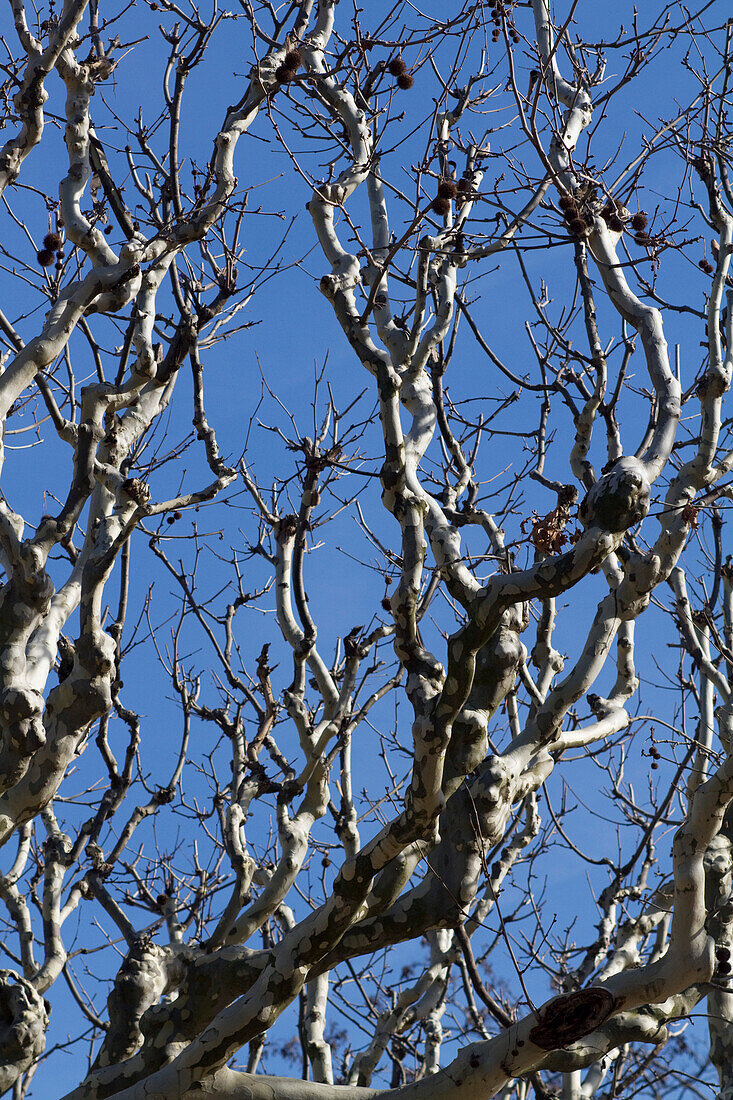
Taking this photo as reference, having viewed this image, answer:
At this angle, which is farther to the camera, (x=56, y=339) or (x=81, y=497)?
(x=56, y=339)

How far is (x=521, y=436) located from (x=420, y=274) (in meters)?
2.13

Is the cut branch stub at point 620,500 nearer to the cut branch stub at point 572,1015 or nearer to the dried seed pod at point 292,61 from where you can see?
the cut branch stub at point 572,1015

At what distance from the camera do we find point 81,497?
460cm

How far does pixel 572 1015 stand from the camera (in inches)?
133

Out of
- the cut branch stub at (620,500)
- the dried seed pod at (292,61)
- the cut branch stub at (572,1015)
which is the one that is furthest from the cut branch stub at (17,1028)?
the dried seed pod at (292,61)

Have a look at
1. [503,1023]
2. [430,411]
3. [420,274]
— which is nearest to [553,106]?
[420,274]

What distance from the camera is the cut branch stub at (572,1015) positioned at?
3387 mm

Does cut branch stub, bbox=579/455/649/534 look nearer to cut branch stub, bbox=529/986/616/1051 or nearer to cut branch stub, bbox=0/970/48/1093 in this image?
cut branch stub, bbox=529/986/616/1051

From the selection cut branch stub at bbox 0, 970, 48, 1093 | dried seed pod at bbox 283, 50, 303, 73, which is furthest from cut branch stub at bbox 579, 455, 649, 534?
dried seed pod at bbox 283, 50, 303, 73

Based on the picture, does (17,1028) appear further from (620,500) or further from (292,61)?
(292,61)

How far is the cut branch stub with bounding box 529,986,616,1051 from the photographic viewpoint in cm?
339

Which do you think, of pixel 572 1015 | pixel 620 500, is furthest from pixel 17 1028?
pixel 620 500

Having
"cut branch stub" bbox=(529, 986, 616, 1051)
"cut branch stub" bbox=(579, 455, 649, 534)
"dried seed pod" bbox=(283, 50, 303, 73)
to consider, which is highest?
"dried seed pod" bbox=(283, 50, 303, 73)

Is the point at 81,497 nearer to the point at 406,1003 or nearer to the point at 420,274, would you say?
the point at 420,274
